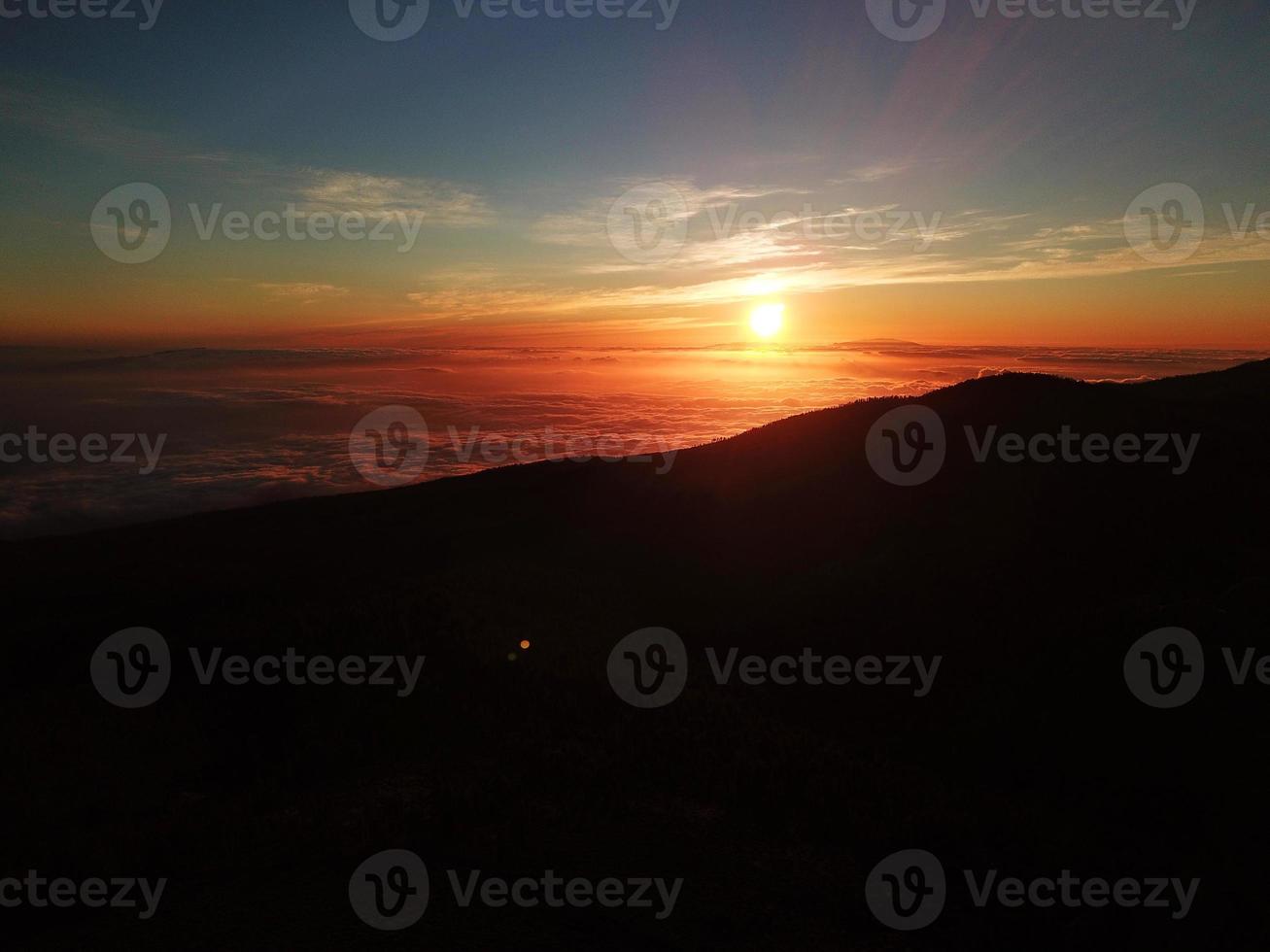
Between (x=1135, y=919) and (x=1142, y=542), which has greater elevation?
(x=1142, y=542)

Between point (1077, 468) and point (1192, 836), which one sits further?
point (1077, 468)

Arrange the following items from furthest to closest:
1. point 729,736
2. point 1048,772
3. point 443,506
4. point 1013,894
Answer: point 443,506 → point 729,736 → point 1048,772 → point 1013,894

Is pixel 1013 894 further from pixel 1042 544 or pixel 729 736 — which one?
pixel 1042 544

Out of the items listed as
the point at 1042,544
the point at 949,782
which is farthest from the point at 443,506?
the point at 949,782

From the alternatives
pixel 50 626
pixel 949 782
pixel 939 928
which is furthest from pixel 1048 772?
pixel 50 626

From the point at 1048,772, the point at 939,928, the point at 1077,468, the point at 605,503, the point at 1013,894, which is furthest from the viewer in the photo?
the point at 605,503

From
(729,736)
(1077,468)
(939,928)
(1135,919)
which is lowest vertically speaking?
(939,928)
